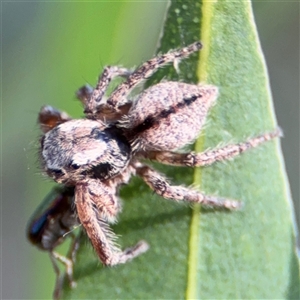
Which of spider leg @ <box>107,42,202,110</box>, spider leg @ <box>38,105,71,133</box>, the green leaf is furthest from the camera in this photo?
spider leg @ <box>38,105,71,133</box>

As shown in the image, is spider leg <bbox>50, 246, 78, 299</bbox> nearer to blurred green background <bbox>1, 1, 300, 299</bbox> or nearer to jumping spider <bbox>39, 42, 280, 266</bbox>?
jumping spider <bbox>39, 42, 280, 266</bbox>

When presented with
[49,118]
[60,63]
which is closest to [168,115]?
[49,118]

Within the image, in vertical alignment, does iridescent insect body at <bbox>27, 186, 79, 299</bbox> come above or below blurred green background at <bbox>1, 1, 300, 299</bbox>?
below

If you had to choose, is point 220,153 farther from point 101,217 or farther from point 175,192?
point 101,217

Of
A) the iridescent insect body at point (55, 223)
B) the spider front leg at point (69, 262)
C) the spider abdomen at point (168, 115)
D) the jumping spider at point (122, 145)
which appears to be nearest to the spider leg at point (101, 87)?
the jumping spider at point (122, 145)

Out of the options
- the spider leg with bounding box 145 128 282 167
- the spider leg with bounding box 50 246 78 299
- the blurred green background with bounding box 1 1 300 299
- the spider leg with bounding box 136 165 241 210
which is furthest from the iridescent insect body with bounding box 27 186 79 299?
the spider leg with bounding box 145 128 282 167

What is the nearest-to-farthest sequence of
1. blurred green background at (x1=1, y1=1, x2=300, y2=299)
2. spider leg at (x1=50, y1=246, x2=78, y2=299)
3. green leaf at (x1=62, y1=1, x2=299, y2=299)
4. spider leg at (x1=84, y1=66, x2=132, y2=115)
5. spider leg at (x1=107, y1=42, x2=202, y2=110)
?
green leaf at (x1=62, y1=1, x2=299, y2=299), spider leg at (x1=107, y1=42, x2=202, y2=110), spider leg at (x1=50, y1=246, x2=78, y2=299), spider leg at (x1=84, y1=66, x2=132, y2=115), blurred green background at (x1=1, y1=1, x2=300, y2=299)

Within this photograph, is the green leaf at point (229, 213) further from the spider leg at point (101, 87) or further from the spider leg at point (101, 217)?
the spider leg at point (101, 87)
